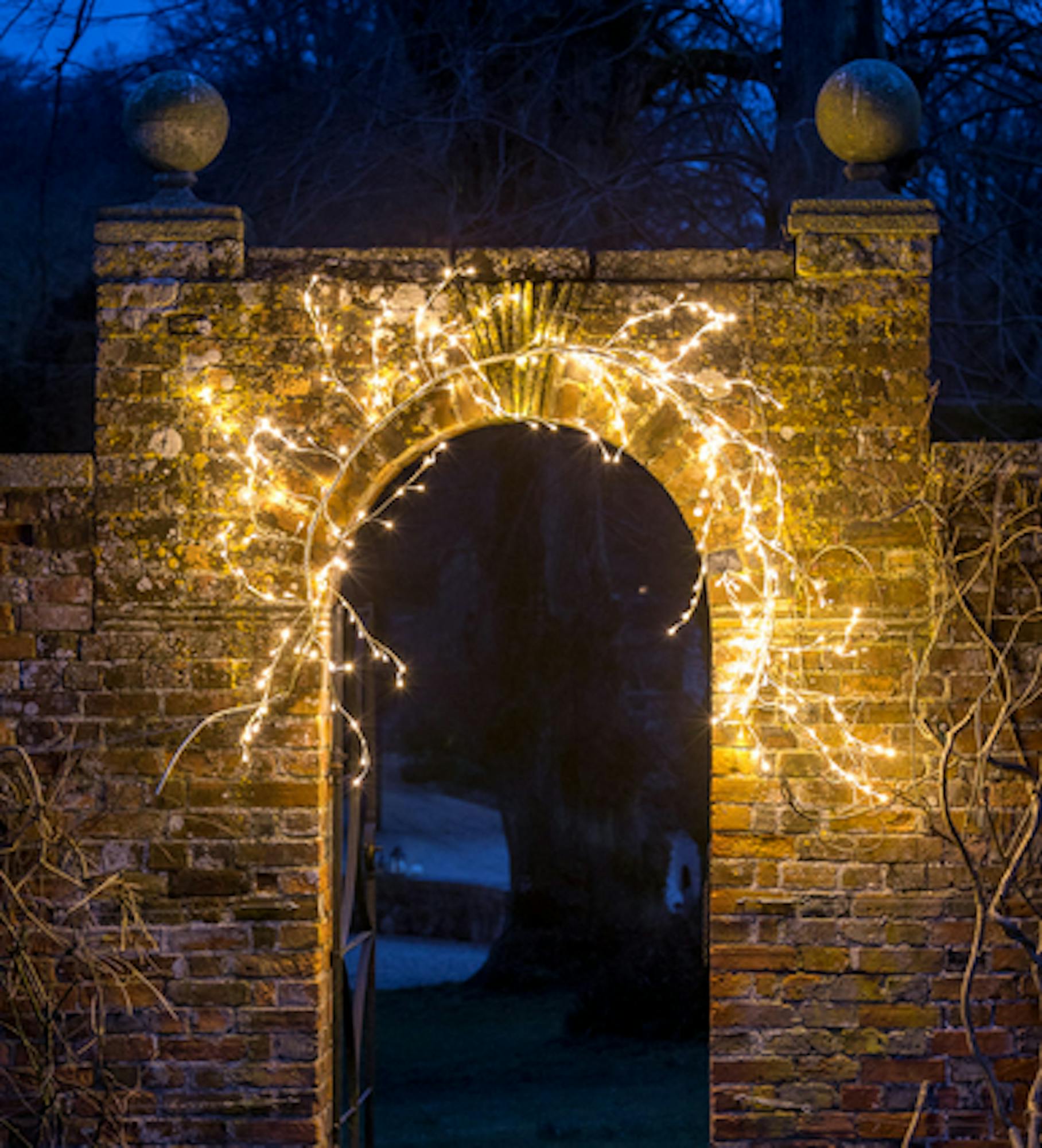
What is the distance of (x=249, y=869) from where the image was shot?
4.05m

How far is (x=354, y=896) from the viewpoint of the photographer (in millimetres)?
5180

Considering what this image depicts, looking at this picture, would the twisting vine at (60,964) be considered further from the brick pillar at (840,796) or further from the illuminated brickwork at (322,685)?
the brick pillar at (840,796)

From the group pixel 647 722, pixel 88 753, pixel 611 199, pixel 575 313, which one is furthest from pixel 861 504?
pixel 647 722

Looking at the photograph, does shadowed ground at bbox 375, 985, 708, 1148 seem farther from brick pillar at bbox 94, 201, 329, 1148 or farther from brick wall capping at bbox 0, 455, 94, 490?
brick wall capping at bbox 0, 455, 94, 490

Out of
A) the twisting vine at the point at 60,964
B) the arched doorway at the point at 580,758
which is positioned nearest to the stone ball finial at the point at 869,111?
the twisting vine at the point at 60,964

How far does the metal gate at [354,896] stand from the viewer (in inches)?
171

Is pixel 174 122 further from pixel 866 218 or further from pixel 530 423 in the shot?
pixel 866 218

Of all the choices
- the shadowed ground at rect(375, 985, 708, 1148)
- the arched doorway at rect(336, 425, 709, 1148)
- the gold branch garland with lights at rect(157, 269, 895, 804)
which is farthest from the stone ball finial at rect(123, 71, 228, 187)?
the shadowed ground at rect(375, 985, 708, 1148)

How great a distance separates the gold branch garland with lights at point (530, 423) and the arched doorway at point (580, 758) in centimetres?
429

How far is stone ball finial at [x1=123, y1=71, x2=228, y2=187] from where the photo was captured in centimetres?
415

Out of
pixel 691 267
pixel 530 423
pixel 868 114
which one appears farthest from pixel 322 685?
pixel 868 114

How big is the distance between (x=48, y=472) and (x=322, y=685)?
106 cm

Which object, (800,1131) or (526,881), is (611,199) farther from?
(800,1131)

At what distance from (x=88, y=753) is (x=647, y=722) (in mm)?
6686
